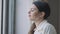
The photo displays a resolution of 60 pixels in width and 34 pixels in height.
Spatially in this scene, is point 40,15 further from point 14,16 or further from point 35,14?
point 14,16

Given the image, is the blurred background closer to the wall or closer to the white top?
the wall

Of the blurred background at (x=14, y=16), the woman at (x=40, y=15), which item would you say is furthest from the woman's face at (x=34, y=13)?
the blurred background at (x=14, y=16)

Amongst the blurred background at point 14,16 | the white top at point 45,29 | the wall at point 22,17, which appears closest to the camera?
the white top at point 45,29

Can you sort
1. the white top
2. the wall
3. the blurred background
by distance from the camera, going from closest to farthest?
1. the white top
2. the blurred background
3. the wall

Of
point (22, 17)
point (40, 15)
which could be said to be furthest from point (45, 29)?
point (22, 17)

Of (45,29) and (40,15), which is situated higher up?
(40,15)

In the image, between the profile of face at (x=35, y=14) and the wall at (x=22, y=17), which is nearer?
the profile of face at (x=35, y=14)

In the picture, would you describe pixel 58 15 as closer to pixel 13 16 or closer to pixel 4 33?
pixel 13 16

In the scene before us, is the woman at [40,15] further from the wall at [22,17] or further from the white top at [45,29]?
the wall at [22,17]

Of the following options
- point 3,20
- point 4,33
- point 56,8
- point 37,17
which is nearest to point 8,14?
point 3,20

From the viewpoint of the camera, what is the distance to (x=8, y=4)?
6.25ft

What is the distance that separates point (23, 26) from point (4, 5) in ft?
1.46

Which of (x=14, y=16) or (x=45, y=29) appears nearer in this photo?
(x=45, y=29)

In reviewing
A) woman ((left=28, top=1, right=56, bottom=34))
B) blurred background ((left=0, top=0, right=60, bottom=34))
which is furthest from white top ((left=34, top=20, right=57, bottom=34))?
blurred background ((left=0, top=0, right=60, bottom=34))
